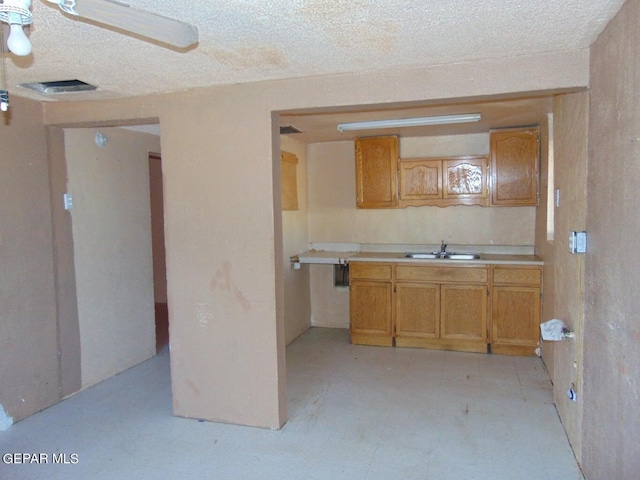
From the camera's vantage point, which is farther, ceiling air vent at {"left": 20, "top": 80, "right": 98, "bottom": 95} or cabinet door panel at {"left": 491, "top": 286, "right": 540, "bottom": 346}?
cabinet door panel at {"left": 491, "top": 286, "right": 540, "bottom": 346}

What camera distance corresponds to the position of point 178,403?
119 inches

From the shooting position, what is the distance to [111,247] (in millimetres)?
3791

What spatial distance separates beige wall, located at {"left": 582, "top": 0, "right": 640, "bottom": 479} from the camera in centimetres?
161

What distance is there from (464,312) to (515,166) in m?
1.46

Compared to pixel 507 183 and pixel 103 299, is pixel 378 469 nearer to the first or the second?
pixel 103 299

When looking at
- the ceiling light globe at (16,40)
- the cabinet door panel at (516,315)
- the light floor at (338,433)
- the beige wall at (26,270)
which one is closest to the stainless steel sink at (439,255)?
the cabinet door panel at (516,315)

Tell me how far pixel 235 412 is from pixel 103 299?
5.18 ft

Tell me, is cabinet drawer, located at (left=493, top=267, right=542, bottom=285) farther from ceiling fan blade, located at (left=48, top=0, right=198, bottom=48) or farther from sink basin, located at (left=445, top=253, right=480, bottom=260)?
ceiling fan blade, located at (left=48, top=0, right=198, bottom=48)

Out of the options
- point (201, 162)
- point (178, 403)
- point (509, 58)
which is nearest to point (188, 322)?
point (178, 403)

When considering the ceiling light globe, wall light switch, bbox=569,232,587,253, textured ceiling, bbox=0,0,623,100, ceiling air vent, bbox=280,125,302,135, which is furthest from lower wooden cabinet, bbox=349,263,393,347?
the ceiling light globe

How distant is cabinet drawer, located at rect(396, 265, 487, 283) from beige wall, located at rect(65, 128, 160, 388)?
245 cm

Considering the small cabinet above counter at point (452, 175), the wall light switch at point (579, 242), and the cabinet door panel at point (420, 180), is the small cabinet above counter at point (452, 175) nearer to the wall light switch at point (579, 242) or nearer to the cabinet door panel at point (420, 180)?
the cabinet door panel at point (420, 180)

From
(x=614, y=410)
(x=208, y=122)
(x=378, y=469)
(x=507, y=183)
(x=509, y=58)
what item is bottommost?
(x=378, y=469)

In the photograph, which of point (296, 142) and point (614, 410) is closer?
point (614, 410)
